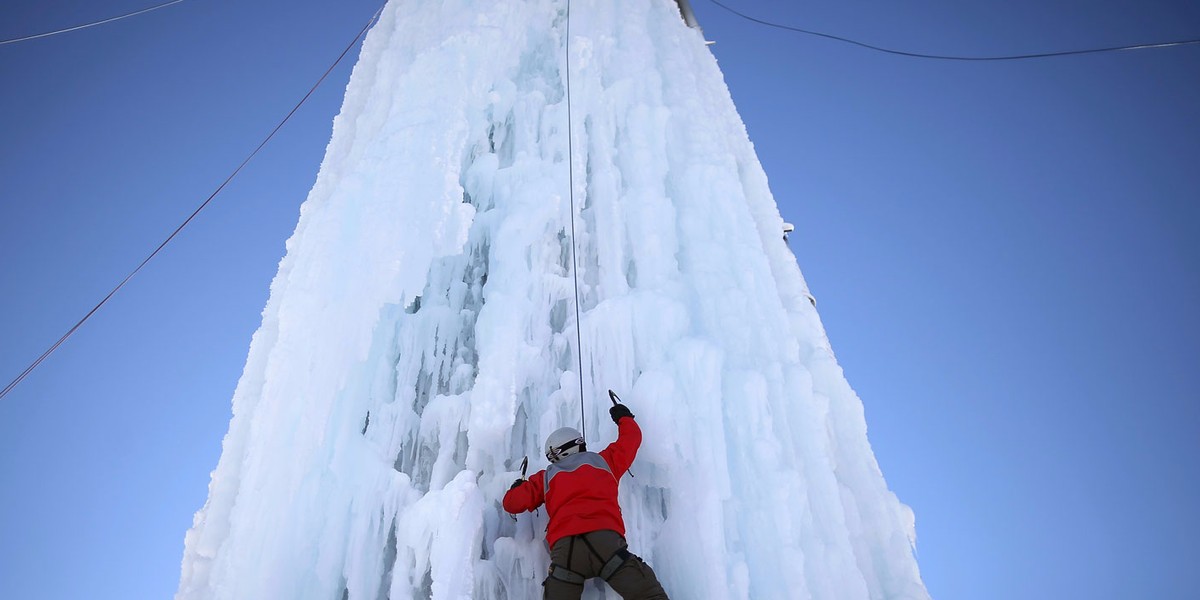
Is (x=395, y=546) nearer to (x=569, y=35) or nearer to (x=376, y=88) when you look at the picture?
(x=376, y=88)

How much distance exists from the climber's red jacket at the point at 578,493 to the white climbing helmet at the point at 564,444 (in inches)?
1.4

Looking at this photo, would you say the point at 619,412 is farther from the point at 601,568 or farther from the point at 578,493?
the point at 601,568

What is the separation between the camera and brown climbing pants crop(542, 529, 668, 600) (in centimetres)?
203

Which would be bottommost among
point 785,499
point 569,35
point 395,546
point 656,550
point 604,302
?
point 395,546

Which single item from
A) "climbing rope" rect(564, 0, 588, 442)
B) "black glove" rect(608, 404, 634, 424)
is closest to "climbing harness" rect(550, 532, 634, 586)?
"black glove" rect(608, 404, 634, 424)

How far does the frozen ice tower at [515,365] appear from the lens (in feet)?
7.47

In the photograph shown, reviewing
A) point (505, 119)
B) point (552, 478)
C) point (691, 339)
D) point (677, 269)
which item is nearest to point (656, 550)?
point (552, 478)

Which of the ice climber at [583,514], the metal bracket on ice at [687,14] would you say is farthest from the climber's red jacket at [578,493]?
the metal bracket on ice at [687,14]

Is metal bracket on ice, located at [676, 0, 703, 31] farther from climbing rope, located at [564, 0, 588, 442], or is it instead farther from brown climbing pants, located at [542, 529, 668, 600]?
brown climbing pants, located at [542, 529, 668, 600]

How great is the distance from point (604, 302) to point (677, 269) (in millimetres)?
493

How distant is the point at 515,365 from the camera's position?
9.14 feet

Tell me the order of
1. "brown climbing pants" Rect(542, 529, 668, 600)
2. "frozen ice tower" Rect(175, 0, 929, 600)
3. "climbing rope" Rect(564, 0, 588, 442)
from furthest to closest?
"climbing rope" Rect(564, 0, 588, 442), "frozen ice tower" Rect(175, 0, 929, 600), "brown climbing pants" Rect(542, 529, 668, 600)

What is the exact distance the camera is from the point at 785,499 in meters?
2.40

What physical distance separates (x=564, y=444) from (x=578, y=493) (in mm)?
250
